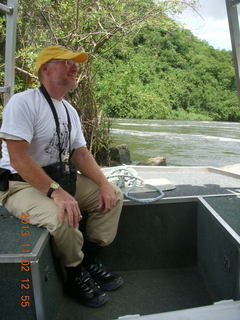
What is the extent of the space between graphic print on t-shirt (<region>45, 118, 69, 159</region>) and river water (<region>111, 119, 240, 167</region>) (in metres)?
7.14

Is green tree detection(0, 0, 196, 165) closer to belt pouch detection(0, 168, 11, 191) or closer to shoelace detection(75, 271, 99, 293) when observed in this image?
belt pouch detection(0, 168, 11, 191)

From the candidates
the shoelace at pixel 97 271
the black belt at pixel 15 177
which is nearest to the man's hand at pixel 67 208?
the black belt at pixel 15 177

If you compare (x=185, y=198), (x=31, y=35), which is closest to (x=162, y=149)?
(x=31, y=35)

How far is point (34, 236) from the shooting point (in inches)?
50.6

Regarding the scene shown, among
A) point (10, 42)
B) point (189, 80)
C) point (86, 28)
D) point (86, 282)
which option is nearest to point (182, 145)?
point (86, 28)

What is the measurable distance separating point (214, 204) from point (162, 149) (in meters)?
10.4

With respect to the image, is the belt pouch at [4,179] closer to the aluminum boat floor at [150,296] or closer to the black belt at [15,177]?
the black belt at [15,177]

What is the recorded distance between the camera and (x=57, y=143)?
5.10 ft

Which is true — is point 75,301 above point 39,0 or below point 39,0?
below

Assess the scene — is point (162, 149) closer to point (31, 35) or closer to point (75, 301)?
point (31, 35)

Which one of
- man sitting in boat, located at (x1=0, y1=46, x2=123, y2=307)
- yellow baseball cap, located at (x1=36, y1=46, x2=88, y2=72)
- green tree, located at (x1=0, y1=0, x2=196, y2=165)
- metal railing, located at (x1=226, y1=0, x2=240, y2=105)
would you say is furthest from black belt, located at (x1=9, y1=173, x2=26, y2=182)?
green tree, located at (x1=0, y1=0, x2=196, y2=165)

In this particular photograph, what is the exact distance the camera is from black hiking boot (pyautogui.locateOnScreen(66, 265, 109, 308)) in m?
1.56

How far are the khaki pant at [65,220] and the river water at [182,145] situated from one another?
7.11 metres

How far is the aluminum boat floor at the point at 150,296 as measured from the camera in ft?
5.06
